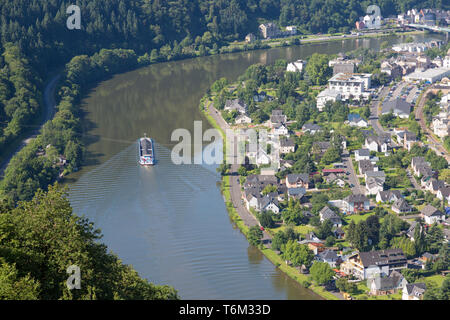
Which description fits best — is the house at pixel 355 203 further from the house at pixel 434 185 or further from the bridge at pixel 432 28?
the bridge at pixel 432 28

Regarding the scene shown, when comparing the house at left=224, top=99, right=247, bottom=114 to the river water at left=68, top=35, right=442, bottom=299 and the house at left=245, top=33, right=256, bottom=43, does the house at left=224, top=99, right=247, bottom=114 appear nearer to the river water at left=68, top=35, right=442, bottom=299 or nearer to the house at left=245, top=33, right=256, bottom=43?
the river water at left=68, top=35, right=442, bottom=299

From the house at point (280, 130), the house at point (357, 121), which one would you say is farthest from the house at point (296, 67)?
the house at point (280, 130)

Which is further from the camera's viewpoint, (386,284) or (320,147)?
(320,147)

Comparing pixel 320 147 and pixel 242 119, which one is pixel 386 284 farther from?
pixel 242 119

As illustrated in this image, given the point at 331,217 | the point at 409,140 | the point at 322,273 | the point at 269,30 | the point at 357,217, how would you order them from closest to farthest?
the point at 322,273 → the point at 331,217 → the point at 357,217 → the point at 409,140 → the point at 269,30

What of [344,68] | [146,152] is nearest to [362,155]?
[146,152]
